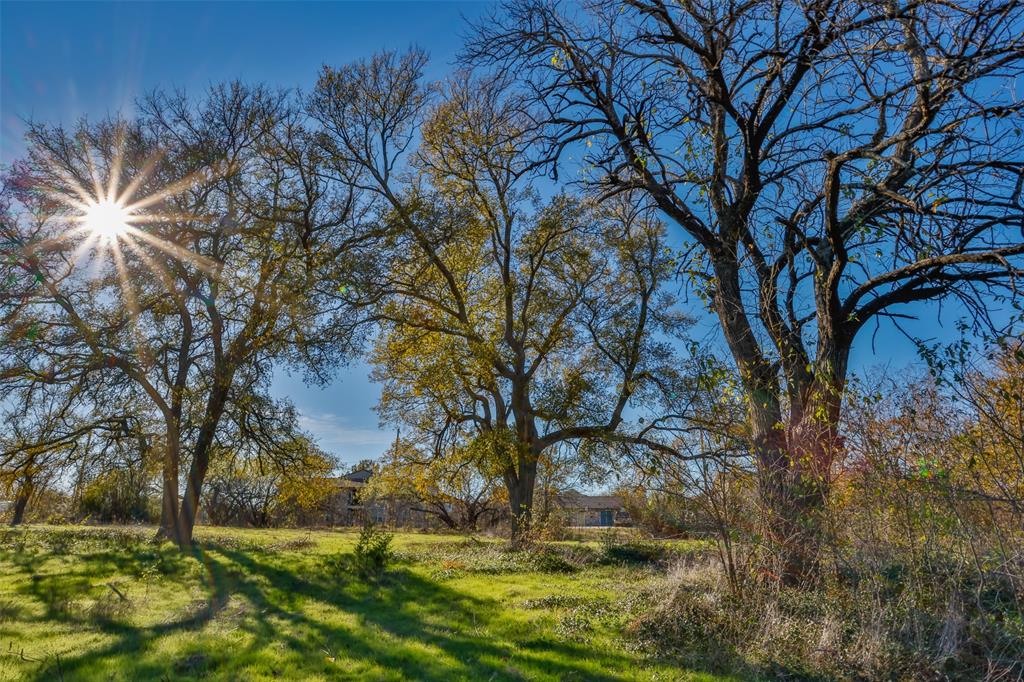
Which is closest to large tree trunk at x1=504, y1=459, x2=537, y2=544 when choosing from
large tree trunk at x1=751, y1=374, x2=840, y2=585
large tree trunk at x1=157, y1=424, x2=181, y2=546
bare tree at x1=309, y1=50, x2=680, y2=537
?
bare tree at x1=309, y1=50, x2=680, y2=537

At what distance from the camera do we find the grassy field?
226 inches

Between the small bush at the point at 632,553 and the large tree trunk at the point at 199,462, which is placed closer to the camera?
the small bush at the point at 632,553

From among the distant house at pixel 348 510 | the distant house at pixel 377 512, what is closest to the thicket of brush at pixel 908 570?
the distant house at pixel 377 512

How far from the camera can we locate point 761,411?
8.26 metres

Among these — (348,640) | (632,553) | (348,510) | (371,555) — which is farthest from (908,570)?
(348,510)

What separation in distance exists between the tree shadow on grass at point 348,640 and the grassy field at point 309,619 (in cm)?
2

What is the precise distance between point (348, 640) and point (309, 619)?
4.39ft

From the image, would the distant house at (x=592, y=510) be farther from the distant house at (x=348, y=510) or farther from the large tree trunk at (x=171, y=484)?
the large tree trunk at (x=171, y=484)

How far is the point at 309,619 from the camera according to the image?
7840 millimetres

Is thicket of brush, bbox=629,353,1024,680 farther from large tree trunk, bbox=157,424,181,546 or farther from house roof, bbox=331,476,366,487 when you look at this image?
house roof, bbox=331,476,366,487

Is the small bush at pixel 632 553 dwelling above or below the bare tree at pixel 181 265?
below

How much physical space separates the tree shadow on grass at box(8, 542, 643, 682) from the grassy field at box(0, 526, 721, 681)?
2 cm

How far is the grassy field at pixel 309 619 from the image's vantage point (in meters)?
5.74

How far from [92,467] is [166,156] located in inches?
359
